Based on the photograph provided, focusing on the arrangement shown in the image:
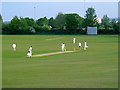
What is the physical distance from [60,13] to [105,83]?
122313mm

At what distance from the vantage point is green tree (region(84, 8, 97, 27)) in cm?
11556

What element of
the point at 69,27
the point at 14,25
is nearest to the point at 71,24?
the point at 69,27

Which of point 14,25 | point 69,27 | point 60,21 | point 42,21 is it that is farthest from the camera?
point 42,21

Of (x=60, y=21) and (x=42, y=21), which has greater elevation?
(x=42, y=21)

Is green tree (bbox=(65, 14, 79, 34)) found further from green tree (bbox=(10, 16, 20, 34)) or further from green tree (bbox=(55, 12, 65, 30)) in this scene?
green tree (bbox=(10, 16, 20, 34))

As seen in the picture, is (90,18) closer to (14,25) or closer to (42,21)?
(14,25)

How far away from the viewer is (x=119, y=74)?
19781 millimetres

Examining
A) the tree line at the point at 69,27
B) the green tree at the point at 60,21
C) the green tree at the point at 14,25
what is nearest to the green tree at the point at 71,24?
the tree line at the point at 69,27

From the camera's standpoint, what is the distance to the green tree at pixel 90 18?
379ft

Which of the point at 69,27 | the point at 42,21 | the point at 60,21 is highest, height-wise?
the point at 42,21

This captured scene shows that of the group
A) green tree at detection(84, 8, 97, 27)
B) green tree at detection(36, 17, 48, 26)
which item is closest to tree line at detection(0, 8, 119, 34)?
green tree at detection(84, 8, 97, 27)

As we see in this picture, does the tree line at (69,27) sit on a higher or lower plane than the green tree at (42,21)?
lower

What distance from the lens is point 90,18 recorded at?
4670 inches

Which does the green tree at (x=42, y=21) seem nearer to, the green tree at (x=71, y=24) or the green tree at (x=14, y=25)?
the green tree at (x=14, y=25)
